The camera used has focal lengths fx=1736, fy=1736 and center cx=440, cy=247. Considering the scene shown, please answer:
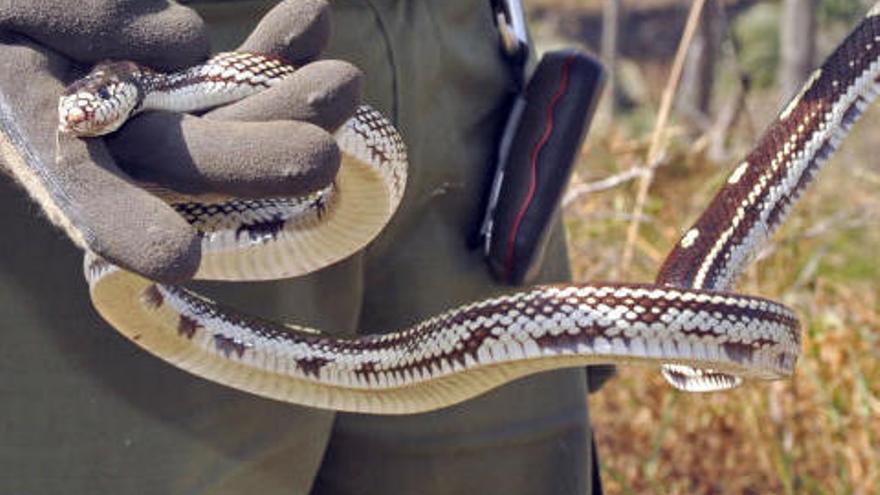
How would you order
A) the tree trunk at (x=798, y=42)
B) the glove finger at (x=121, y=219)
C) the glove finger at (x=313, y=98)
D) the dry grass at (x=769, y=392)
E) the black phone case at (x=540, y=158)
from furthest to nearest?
the tree trunk at (x=798, y=42) < the dry grass at (x=769, y=392) < the black phone case at (x=540, y=158) < the glove finger at (x=313, y=98) < the glove finger at (x=121, y=219)

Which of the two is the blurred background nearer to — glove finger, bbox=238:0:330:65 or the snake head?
glove finger, bbox=238:0:330:65

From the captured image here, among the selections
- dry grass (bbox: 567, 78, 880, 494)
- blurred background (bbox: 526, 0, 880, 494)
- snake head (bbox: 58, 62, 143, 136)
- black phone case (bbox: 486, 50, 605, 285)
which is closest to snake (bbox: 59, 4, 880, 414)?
snake head (bbox: 58, 62, 143, 136)

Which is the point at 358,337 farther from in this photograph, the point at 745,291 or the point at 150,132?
the point at 745,291

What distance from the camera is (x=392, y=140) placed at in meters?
1.87

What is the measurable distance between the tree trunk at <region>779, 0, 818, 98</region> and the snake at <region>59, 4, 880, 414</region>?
15.9 feet

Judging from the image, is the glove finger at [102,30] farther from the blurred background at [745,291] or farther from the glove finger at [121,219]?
the blurred background at [745,291]

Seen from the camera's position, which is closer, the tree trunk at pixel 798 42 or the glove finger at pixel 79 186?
the glove finger at pixel 79 186

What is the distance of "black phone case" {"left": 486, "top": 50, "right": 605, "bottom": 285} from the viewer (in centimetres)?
242

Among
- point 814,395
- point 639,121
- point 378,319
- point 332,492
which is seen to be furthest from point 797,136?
point 639,121

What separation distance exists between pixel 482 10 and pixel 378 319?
469 mm

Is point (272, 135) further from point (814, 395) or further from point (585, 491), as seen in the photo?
point (814, 395)

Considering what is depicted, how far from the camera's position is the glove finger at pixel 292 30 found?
1.84 m

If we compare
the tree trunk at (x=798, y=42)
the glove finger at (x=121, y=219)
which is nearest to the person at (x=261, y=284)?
the glove finger at (x=121, y=219)

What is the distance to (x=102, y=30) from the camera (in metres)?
1.82
